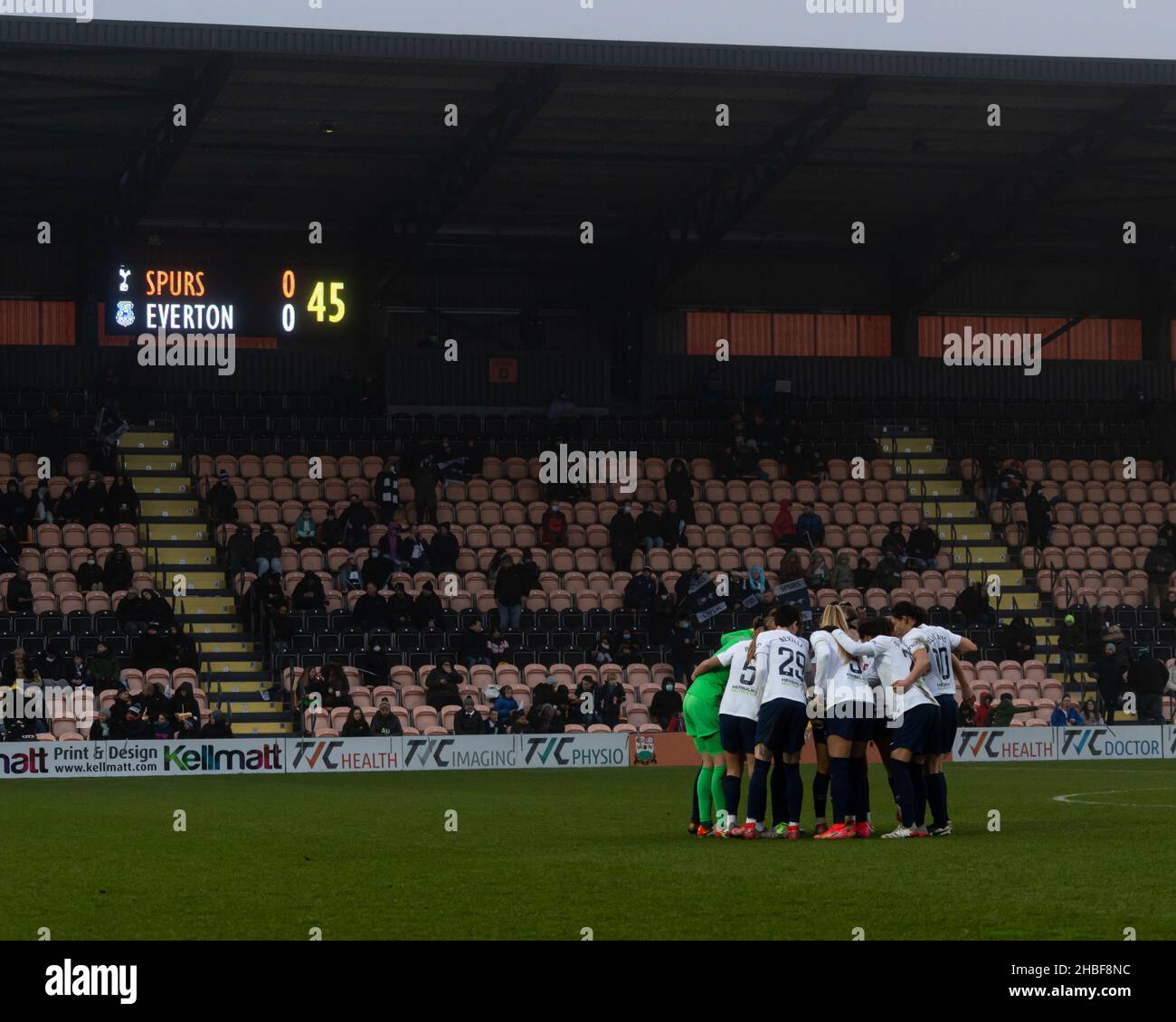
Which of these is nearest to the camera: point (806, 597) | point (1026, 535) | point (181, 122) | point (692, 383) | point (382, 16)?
point (382, 16)

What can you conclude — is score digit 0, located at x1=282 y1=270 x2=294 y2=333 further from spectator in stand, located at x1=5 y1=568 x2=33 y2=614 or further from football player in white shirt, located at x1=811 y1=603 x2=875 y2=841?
football player in white shirt, located at x1=811 y1=603 x2=875 y2=841

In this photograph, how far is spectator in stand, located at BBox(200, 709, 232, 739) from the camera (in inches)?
1275

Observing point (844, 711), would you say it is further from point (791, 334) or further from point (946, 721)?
point (791, 334)

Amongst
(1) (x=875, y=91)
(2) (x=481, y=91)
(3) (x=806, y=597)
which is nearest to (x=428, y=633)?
(3) (x=806, y=597)

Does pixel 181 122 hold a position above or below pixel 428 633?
above

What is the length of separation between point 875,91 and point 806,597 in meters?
9.12

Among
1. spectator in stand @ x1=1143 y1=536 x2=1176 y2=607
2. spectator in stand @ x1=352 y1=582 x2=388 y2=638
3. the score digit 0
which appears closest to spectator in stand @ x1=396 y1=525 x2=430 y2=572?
spectator in stand @ x1=352 y1=582 x2=388 y2=638

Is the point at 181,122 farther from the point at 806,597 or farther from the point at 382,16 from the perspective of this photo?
the point at 806,597

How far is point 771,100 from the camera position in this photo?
37.4 meters

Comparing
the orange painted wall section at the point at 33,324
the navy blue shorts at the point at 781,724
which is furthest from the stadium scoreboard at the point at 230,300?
the navy blue shorts at the point at 781,724

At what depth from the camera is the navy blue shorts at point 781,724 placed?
16.4m

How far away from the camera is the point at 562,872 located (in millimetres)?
14477

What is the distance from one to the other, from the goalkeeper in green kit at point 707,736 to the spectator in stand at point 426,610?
61.6ft

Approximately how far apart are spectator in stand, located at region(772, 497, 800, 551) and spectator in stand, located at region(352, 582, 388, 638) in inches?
347
